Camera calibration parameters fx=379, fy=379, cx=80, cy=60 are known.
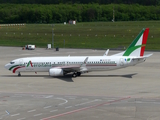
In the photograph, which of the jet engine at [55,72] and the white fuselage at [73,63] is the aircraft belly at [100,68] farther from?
the jet engine at [55,72]

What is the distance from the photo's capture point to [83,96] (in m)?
48.6

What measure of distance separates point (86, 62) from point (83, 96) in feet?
53.4

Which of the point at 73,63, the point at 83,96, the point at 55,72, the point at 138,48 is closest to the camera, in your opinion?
the point at 83,96

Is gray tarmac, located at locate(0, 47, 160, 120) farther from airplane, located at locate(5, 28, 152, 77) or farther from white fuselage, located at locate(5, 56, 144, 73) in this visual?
white fuselage, located at locate(5, 56, 144, 73)

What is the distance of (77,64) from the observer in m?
64.6

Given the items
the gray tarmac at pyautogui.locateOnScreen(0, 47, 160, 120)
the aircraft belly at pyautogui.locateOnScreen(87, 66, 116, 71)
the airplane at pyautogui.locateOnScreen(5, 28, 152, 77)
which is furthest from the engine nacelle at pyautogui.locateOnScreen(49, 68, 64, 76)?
the aircraft belly at pyautogui.locateOnScreen(87, 66, 116, 71)

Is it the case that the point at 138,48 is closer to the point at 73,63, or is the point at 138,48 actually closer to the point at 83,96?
the point at 73,63

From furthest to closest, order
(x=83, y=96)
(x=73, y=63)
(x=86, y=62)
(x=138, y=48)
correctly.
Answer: (x=73, y=63), (x=138, y=48), (x=86, y=62), (x=83, y=96)

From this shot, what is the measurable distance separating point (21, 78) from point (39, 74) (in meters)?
5.18

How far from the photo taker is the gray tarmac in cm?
3934

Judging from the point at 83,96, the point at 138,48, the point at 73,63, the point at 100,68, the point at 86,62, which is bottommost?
the point at 83,96

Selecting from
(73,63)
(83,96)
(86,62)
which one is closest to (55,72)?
(73,63)

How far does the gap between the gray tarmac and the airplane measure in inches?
59.7

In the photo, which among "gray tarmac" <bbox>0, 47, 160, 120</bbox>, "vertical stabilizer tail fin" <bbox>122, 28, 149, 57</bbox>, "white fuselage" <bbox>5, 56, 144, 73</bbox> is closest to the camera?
"gray tarmac" <bbox>0, 47, 160, 120</bbox>
